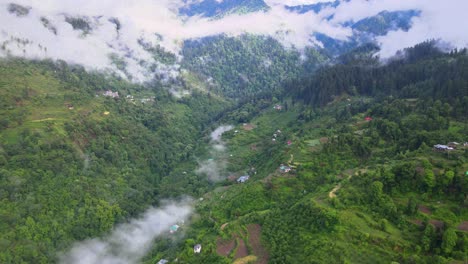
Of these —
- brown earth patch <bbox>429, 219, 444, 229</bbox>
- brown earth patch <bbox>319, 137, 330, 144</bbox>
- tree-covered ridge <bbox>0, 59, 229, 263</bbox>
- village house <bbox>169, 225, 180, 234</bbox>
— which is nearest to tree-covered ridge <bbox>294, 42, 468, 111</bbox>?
brown earth patch <bbox>319, 137, 330, 144</bbox>

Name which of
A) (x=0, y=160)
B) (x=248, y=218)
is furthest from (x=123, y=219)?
(x=248, y=218)

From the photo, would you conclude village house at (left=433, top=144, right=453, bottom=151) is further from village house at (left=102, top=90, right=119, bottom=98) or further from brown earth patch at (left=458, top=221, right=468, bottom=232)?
village house at (left=102, top=90, right=119, bottom=98)

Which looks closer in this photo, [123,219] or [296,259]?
[296,259]

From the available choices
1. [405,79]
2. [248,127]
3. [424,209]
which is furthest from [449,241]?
[248,127]

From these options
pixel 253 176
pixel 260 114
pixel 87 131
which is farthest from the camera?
pixel 260 114

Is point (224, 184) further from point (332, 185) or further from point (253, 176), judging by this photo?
point (332, 185)

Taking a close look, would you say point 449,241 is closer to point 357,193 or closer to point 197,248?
point 357,193

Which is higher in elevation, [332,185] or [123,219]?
[332,185]
